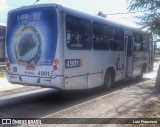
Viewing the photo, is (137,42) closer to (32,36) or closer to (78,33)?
(78,33)

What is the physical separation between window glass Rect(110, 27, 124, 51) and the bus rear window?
8.04ft

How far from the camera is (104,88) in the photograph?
13.4 meters

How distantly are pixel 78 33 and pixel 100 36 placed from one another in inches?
80.3

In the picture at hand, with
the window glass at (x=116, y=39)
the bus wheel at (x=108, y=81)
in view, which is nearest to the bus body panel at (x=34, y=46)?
the bus wheel at (x=108, y=81)

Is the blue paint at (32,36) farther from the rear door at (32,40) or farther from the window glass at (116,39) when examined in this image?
the window glass at (116,39)

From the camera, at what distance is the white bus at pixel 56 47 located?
955 centimetres

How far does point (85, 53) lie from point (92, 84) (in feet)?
4.65

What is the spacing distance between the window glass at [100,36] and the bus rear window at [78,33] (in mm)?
487

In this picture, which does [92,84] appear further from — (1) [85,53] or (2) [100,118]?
(2) [100,118]

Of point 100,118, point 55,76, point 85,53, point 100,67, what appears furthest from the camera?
point 100,67

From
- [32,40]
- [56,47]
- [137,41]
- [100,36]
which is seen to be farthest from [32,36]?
[137,41]

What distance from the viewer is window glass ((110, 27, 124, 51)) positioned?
13.5m

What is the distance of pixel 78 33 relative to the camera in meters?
10.4

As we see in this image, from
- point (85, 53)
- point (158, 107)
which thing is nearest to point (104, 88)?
point (85, 53)
